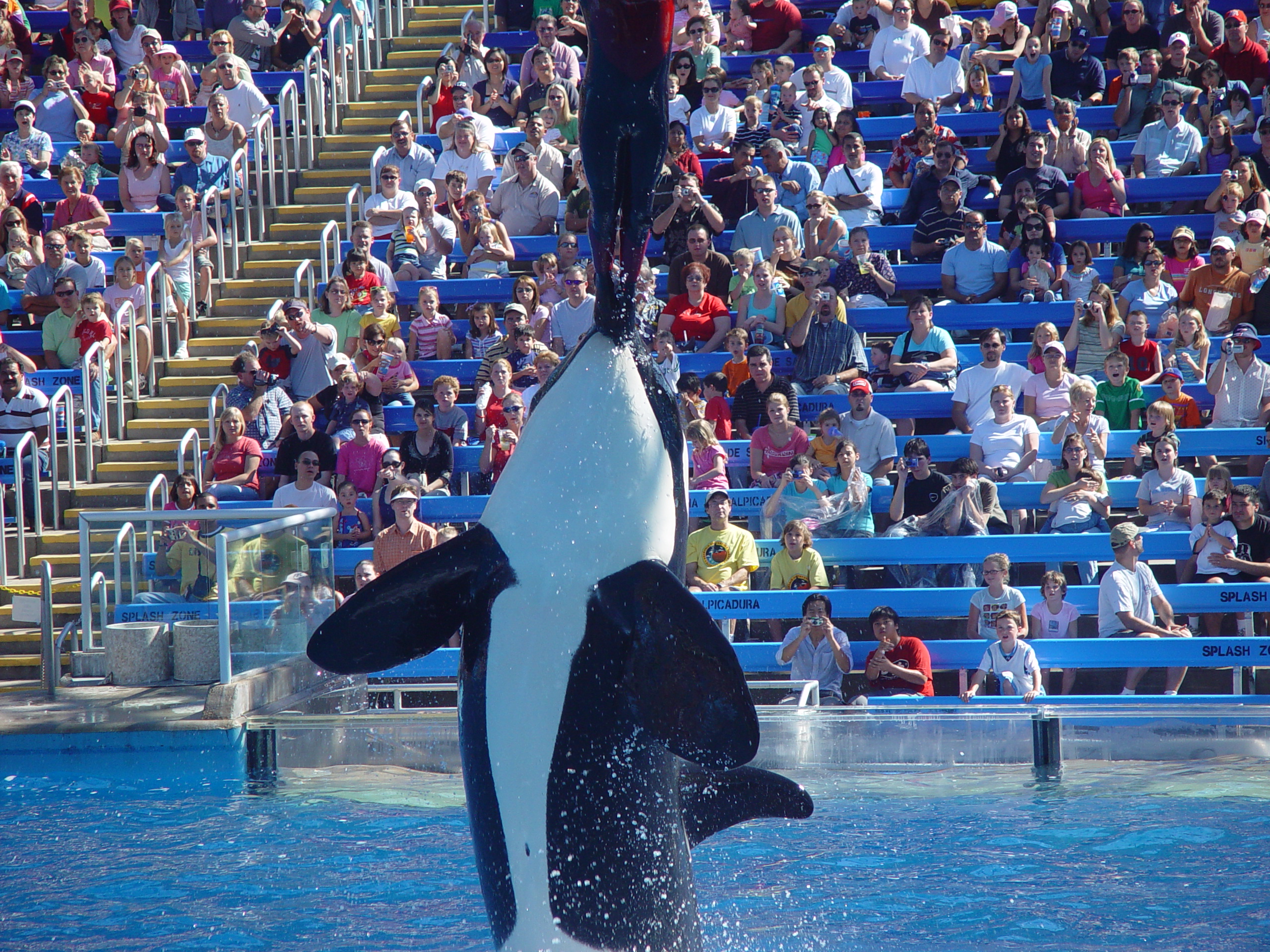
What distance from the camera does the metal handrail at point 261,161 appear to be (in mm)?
13594

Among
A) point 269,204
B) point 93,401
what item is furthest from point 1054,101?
point 93,401

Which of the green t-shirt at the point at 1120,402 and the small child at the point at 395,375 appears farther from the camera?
the small child at the point at 395,375

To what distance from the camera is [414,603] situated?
9.55 feet

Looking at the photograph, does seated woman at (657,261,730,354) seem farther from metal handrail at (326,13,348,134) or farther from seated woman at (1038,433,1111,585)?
metal handrail at (326,13,348,134)

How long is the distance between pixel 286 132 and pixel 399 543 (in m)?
6.70

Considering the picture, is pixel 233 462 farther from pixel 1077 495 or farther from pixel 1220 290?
pixel 1220 290

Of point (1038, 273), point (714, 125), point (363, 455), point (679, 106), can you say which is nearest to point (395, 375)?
point (363, 455)

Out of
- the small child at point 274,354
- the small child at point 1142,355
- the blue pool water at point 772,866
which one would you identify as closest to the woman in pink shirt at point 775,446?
the small child at point 1142,355

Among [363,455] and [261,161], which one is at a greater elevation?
[261,161]

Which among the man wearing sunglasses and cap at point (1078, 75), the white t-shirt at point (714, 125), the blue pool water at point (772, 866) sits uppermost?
the man wearing sunglasses and cap at point (1078, 75)

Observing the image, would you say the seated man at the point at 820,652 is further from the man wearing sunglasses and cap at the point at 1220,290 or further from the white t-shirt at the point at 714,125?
the white t-shirt at the point at 714,125

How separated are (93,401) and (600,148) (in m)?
10.1

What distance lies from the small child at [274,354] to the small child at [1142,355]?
6.24m

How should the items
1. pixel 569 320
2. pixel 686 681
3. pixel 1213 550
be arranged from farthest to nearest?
pixel 569 320, pixel 1213 550, pixel 686 681
